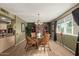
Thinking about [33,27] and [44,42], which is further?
[33,27]

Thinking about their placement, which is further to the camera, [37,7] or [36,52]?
[36,52]

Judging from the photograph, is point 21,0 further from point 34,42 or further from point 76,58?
point 34,42

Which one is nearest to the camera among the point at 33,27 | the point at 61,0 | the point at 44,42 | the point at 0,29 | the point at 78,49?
the point at 61,0

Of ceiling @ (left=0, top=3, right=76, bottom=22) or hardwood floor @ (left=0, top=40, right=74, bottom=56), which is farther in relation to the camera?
hardwood floor @ (left=0, top=40, right=74, bottom=56)

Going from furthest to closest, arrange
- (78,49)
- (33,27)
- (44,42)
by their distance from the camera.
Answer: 1. (33,27)
2. (44,42)
3. (78,49)

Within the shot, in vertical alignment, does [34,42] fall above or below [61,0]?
below

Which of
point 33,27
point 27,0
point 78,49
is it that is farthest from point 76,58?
point 33,27

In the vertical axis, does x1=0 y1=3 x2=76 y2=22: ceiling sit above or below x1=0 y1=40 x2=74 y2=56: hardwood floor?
above

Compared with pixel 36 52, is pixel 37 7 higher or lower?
higher

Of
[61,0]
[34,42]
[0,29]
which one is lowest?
[34,42]

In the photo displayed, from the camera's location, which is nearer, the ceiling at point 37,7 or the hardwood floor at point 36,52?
the ceiling at point 37,7

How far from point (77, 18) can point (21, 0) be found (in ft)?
8.16

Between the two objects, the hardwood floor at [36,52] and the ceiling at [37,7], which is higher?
the ceiling at [37,7]

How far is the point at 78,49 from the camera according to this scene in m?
4.38
